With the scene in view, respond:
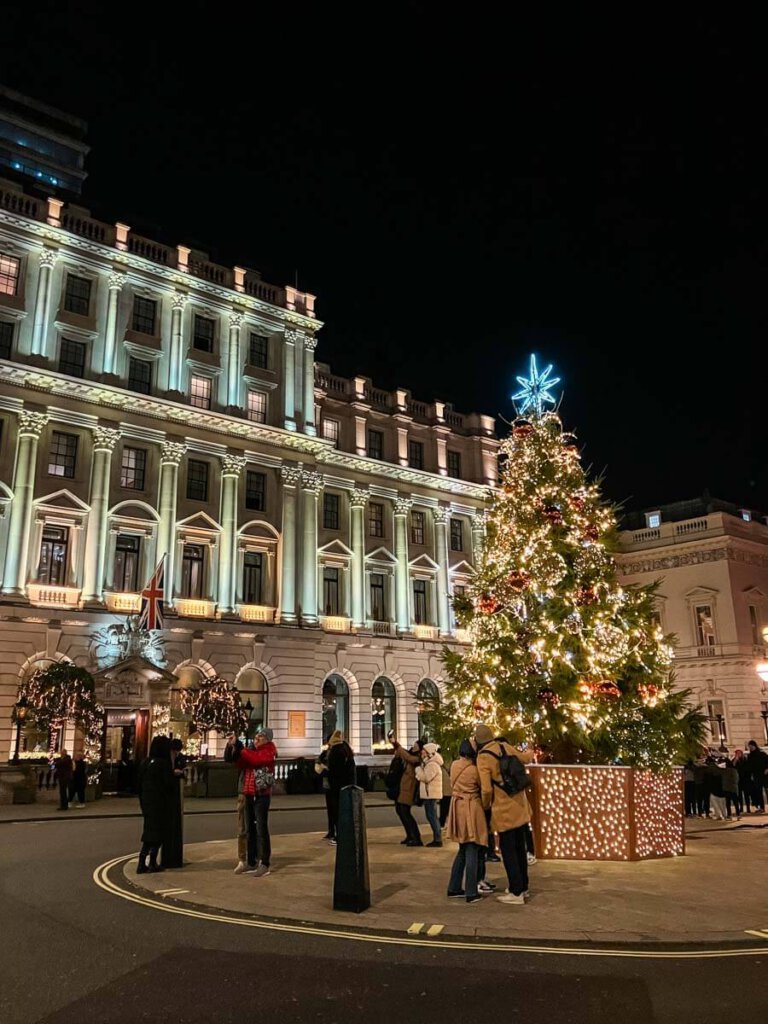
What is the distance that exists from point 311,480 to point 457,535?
1195cm

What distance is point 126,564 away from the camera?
1315 inches

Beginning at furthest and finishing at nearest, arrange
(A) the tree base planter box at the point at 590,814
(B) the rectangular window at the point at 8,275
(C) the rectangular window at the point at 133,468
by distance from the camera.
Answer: (C) the rectangular window at the point at 133,468
(B) the rectangular window at the point at 8,275
(A) the tree base planter box at the point at 590,814

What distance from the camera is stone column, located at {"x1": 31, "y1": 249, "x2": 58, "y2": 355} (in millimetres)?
32750

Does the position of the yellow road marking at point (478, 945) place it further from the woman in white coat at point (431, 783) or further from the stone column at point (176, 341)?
the stone column at point (176, 341)

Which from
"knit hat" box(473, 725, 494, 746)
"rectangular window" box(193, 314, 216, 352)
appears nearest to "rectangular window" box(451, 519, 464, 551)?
"rectangular window" box(193, 314, 216, 352)

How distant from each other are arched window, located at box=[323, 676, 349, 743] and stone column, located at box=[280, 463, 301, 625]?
16.2ft

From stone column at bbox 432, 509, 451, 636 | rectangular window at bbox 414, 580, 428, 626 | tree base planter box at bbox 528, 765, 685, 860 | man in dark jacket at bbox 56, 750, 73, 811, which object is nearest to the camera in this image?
tree base planter box at bbox 528, 765, 685, 860

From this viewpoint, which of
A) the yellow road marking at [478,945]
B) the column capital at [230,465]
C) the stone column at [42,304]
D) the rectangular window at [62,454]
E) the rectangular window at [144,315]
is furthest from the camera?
the column capital at [230,465]

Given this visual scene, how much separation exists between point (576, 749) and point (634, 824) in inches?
94.7

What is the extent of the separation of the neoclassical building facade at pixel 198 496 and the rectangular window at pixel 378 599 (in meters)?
0.08

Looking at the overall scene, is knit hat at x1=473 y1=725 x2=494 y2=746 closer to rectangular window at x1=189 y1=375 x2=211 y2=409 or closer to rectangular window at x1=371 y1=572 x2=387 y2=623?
rectangular window at x1=189 y1=375 x2=211 y2=409

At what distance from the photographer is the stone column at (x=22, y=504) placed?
98.8 ft

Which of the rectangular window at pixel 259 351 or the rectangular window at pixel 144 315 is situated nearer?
the rectangular window at pixel 144 315

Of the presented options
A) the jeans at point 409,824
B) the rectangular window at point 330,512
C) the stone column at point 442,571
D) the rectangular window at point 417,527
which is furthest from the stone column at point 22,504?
the stone column at point 442,571
